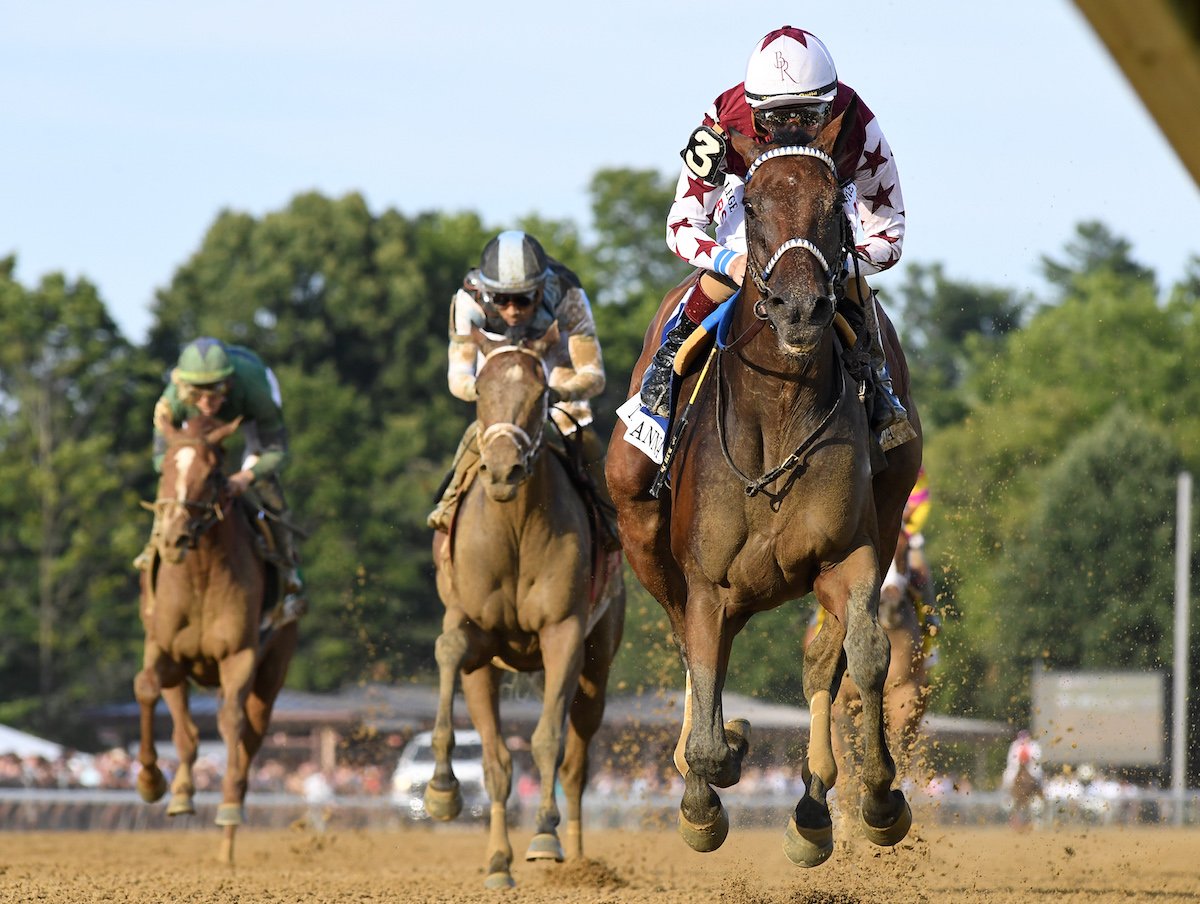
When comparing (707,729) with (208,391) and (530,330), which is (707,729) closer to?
(530,330)

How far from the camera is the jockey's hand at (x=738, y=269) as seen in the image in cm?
720

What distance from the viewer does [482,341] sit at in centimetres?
1109

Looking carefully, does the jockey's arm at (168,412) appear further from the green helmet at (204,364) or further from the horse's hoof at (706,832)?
the horse's hoof at (706,832)

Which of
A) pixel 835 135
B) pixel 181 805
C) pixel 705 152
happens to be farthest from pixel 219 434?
pixel 835 135

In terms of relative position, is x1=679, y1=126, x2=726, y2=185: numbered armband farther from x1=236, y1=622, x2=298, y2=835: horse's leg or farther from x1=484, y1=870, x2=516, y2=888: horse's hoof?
x1=236, y1=622, x2=298, y2=835: horse's leg

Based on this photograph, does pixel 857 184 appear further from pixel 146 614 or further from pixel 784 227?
pixel 146 614

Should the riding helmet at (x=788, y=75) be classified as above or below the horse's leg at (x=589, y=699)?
above

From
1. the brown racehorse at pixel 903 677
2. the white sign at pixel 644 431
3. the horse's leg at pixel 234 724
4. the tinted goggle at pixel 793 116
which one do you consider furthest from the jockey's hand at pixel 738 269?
the horse's leg at pixel 234 724

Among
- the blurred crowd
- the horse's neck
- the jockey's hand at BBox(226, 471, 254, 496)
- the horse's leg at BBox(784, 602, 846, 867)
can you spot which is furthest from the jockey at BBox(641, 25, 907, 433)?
the blurred crowd

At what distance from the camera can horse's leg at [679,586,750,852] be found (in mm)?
7137

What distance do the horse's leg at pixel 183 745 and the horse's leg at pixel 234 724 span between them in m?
0.26

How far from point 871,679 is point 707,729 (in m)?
0.80

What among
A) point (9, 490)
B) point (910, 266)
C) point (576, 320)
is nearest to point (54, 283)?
point (9, 490)

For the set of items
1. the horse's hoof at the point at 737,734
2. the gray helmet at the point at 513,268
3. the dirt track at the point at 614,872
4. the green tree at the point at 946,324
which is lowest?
the dirt track at the point at 614,872
